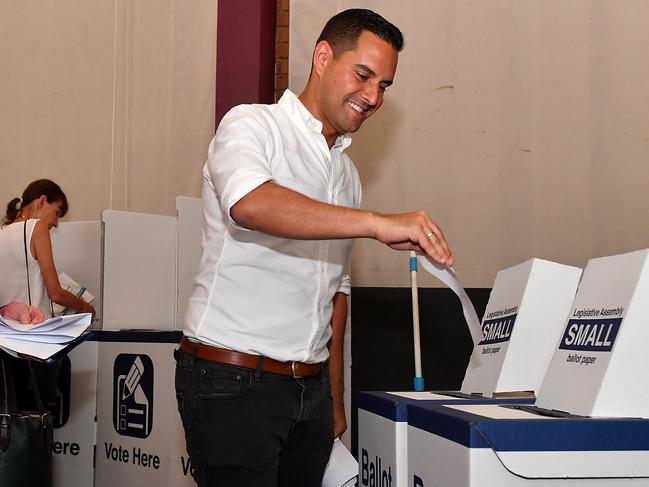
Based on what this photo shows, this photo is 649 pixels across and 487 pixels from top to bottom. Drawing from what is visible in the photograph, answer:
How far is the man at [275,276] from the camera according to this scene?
138 centimetres

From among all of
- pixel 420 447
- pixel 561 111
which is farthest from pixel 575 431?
pixel 561 111

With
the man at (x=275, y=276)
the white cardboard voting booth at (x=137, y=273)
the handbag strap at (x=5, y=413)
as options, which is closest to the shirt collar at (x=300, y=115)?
the man at (x=275, y=276)

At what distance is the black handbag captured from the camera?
2035 mm

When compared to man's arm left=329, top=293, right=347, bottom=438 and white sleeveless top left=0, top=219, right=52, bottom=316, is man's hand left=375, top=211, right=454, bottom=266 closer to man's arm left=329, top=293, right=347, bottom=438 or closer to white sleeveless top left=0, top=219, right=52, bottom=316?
man's arm left=329, top=293, right=347, bottom=438

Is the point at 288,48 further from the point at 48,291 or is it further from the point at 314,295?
the point at 314,295

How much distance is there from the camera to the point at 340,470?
1.71 meters

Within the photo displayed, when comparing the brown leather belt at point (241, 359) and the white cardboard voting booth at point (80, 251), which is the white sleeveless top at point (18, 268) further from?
the brown leather belt at point (241, 359)

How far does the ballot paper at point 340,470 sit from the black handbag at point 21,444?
801mm

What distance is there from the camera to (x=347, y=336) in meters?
3.16

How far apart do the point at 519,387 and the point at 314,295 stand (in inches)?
16.2

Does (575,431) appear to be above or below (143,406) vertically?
above

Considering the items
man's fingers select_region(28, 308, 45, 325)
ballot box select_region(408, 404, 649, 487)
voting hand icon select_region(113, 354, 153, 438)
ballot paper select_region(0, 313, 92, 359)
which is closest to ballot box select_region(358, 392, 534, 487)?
ballot box select_region(408, 404, 649, 487)

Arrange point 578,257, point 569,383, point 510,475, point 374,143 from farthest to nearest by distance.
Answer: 1. point 374,143
2. point 578,257
3. point 569,383
4. point 510,475

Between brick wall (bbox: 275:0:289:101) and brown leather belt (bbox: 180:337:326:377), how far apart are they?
2.68 meters
